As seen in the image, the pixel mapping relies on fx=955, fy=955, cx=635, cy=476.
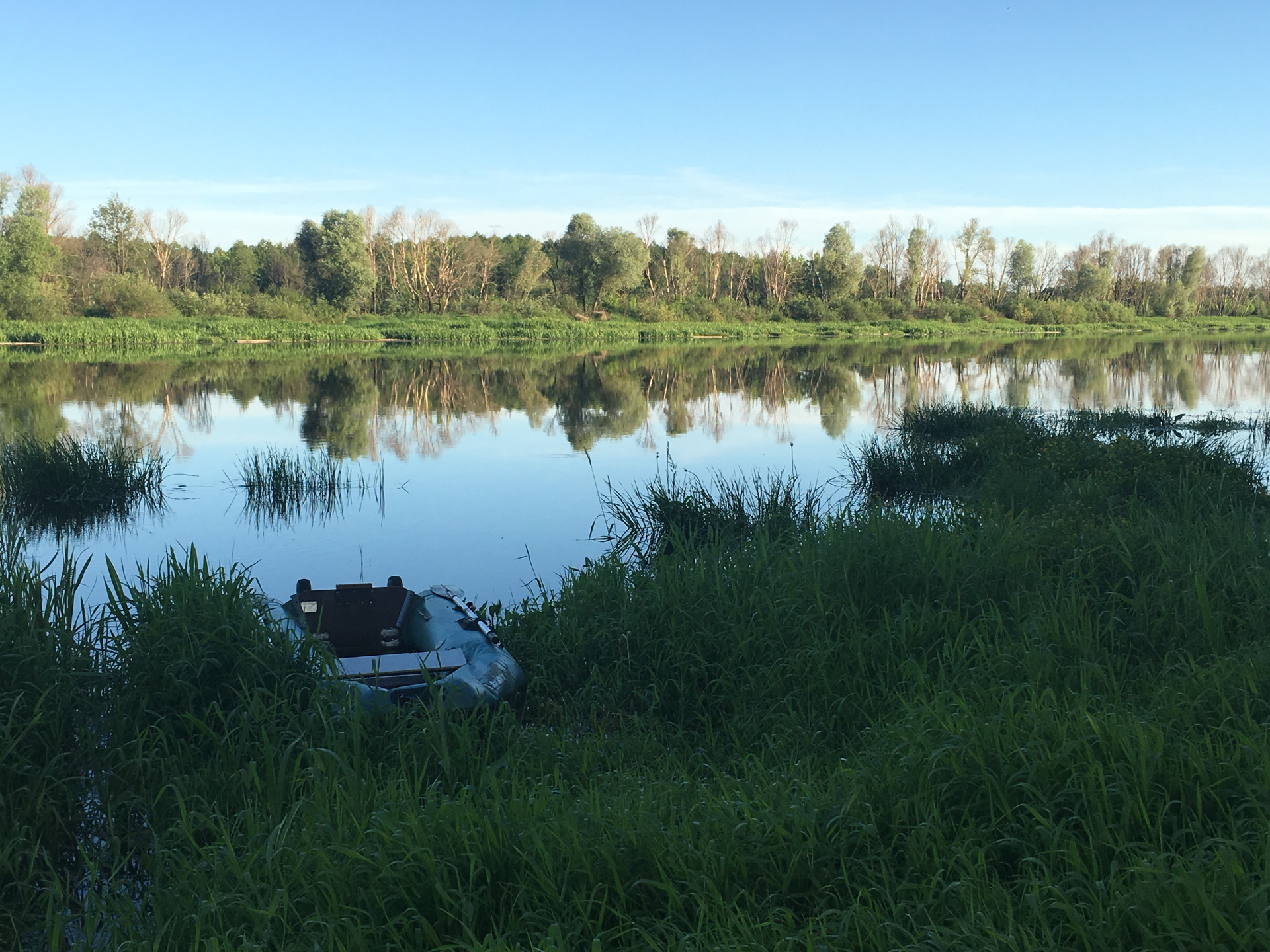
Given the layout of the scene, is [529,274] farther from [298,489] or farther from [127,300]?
[298,489]

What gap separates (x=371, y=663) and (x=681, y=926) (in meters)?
2.62

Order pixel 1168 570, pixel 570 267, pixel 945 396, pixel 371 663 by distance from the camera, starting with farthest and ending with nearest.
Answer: pixel 570 267, pixel 945 396, pixel 1168 570, pixel 371 663

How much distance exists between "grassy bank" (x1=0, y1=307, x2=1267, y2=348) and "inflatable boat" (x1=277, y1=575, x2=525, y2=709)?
1553 inches

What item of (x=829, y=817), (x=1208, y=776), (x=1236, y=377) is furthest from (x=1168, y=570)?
(x=1236, y=377)

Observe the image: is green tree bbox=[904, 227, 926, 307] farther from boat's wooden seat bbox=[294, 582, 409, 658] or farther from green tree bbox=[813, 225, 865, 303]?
boat's wooden seat bbox=[294, 582, 409, 658]

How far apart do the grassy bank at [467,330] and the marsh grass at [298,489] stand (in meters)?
32.6

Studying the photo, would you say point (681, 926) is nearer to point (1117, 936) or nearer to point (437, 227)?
point (1117, 936)

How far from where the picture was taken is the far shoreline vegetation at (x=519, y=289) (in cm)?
4666

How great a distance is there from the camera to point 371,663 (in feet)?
15.9

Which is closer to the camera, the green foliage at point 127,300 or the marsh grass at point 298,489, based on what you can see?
the marsh grass at point 298,489

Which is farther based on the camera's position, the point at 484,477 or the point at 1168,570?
the point at 484,477

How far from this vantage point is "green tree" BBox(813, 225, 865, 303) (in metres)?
67.6

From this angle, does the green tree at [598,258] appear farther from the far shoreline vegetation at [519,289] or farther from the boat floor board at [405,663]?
the boat floor board at [405,663]

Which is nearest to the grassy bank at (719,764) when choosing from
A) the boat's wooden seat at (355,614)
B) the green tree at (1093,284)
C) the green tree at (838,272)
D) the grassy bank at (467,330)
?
the boat's wooden seat at (355,614)
